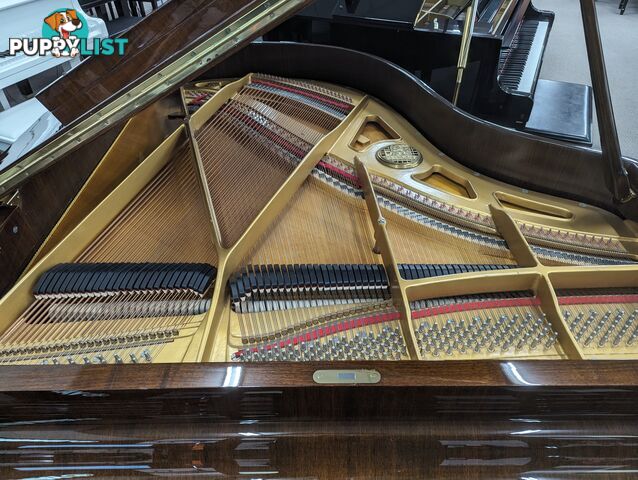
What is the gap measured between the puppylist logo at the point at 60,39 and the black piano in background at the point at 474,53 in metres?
2.55

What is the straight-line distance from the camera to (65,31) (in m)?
5.09

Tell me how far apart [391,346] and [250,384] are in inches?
25.3

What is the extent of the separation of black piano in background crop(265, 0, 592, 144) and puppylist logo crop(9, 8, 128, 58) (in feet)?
8.37

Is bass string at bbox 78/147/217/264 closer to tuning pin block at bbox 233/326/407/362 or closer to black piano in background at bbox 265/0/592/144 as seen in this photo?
tuning pin block at bbox 233/326/407/362

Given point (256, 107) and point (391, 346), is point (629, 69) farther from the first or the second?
point (391, 346)

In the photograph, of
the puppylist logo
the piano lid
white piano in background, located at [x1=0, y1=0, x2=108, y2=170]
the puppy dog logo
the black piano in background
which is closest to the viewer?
the piano lid

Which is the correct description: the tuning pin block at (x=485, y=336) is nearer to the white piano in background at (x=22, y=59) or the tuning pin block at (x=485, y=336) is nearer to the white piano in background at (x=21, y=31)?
the white piano in background at (x=22, y=59)

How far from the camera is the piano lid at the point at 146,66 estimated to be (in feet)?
5.05

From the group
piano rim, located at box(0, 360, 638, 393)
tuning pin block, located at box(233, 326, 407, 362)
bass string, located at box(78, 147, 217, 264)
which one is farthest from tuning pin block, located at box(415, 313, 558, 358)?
bass string, located at box(78, 147, 217, 264)

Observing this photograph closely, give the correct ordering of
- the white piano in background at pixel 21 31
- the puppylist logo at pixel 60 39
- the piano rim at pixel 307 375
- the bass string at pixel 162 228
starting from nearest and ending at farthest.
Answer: the piano rim at pixel 307 375
the bass string at pixel 162 228
the white piano in background at pixel 21 31
the puppylist logo at pixel 60 39

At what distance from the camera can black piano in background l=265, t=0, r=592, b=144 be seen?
10.6 feet

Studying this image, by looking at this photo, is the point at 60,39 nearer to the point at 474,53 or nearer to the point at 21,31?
the point at 21,31

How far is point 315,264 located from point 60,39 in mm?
4872

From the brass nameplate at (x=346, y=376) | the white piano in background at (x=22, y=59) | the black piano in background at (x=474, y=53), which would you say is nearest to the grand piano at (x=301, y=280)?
the brass nameplate at (x=346, y=376)
